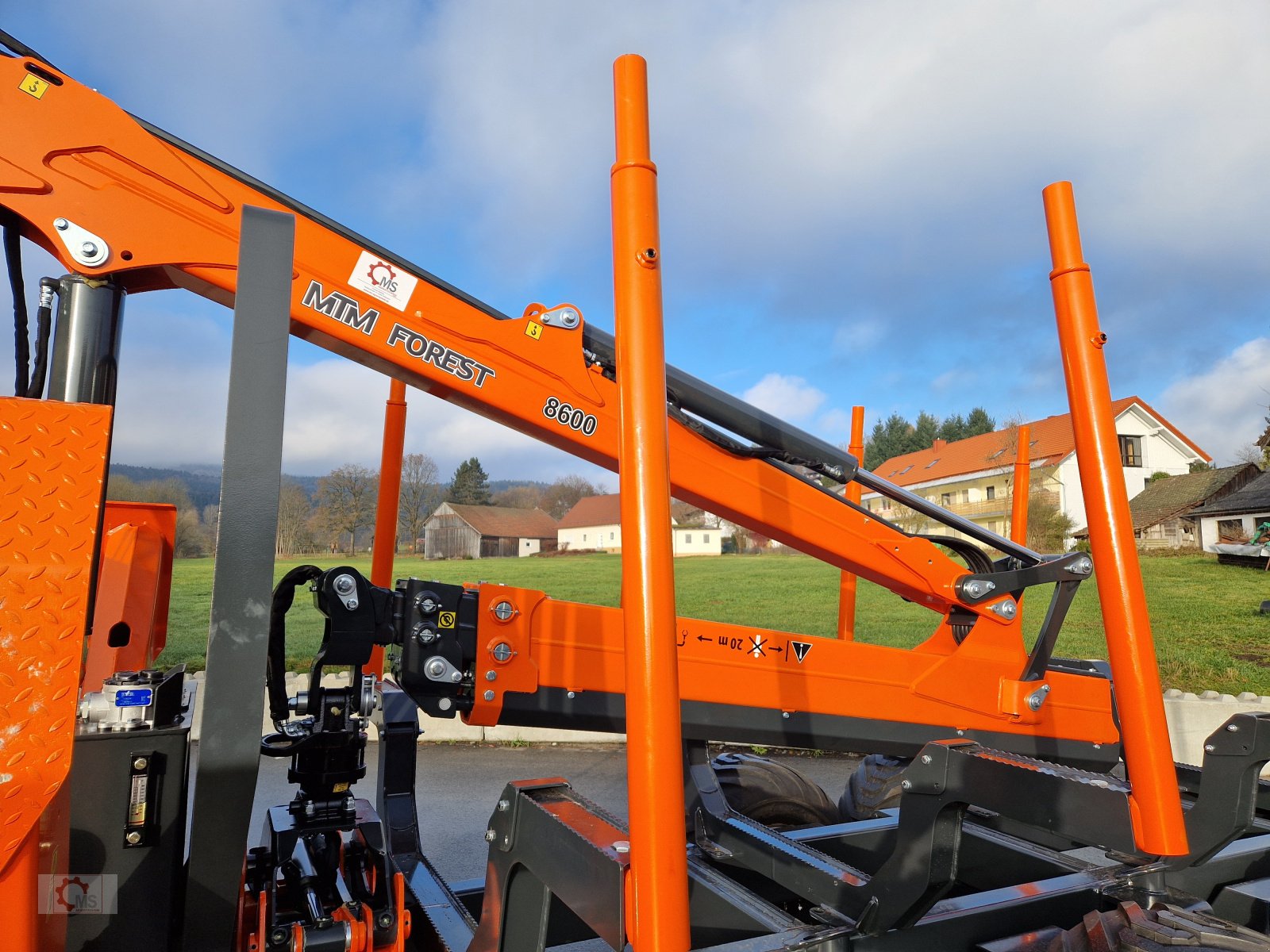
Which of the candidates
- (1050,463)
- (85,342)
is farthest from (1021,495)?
(1050,463)

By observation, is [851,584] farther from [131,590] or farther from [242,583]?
[242,583]

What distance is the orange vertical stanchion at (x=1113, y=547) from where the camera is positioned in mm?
1885

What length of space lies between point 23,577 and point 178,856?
0.82 m

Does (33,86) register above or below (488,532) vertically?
below

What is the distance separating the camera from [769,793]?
13.3 ft

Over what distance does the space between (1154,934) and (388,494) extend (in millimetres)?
3321

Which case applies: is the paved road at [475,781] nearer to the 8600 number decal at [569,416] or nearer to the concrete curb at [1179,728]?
the concrete curb at [1179,728]

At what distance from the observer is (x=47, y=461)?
157 centimetres

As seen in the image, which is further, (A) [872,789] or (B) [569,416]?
(A) [872,789]

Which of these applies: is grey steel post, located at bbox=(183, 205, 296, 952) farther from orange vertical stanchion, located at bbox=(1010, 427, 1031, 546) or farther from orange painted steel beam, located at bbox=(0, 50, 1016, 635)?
orange vertical stanchion, located at bbox=(1010, 427, 1031, 546)

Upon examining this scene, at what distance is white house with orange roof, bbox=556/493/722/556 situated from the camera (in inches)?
1469

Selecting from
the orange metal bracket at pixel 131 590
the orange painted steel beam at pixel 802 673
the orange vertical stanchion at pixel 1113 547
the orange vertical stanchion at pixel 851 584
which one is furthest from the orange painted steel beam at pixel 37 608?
the orange vertical stanchion at pixel 851 584

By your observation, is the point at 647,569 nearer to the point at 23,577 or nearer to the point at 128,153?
the point at 23,577

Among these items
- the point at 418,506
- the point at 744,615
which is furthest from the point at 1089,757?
the point at 744,615
